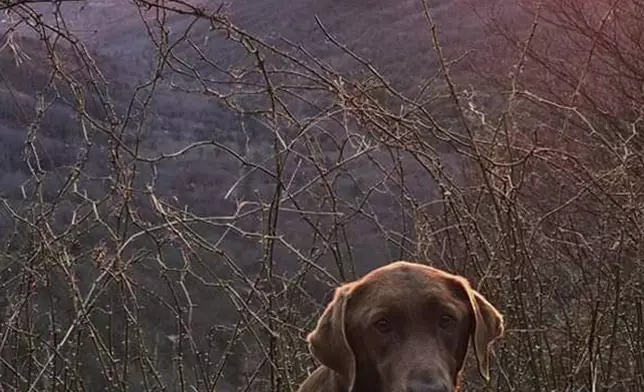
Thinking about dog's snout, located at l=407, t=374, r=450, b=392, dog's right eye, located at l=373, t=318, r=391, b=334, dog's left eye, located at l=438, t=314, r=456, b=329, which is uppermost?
dog's right eye, located at l=373, t=318, r=391, b=334

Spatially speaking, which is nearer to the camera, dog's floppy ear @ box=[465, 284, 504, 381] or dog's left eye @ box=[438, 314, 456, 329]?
dog's left eye @ box=[438, 314, 456, 329]

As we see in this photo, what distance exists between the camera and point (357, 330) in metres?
3.49

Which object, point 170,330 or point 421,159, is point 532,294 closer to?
point 421,159

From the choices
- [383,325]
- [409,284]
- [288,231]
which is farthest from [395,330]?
[288,231]

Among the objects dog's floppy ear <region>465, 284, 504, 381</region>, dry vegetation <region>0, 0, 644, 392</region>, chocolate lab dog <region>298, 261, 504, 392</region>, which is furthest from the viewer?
dry vegetation <region>0, 0, 644, 392</region>

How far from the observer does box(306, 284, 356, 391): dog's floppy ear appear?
3447 millimetres

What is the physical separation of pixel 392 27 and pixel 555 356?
505 inches

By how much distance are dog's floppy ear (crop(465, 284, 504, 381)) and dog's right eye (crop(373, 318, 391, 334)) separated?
333 millimetres

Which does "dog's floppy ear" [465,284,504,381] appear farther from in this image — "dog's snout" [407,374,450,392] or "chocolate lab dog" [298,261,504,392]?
"dog's snout" [407,374,450,392]

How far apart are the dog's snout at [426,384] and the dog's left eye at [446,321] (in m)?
0.29

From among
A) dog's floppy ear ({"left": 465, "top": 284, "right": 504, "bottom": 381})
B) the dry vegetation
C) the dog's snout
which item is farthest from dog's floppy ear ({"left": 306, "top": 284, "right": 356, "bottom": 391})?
the dry vegetation

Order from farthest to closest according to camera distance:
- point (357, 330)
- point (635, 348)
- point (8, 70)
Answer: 1. point (8, 70)
2. point (635, 348)
3. point (357, 330)

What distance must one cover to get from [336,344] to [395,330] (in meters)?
0.19

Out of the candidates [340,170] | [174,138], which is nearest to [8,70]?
[174,138]
